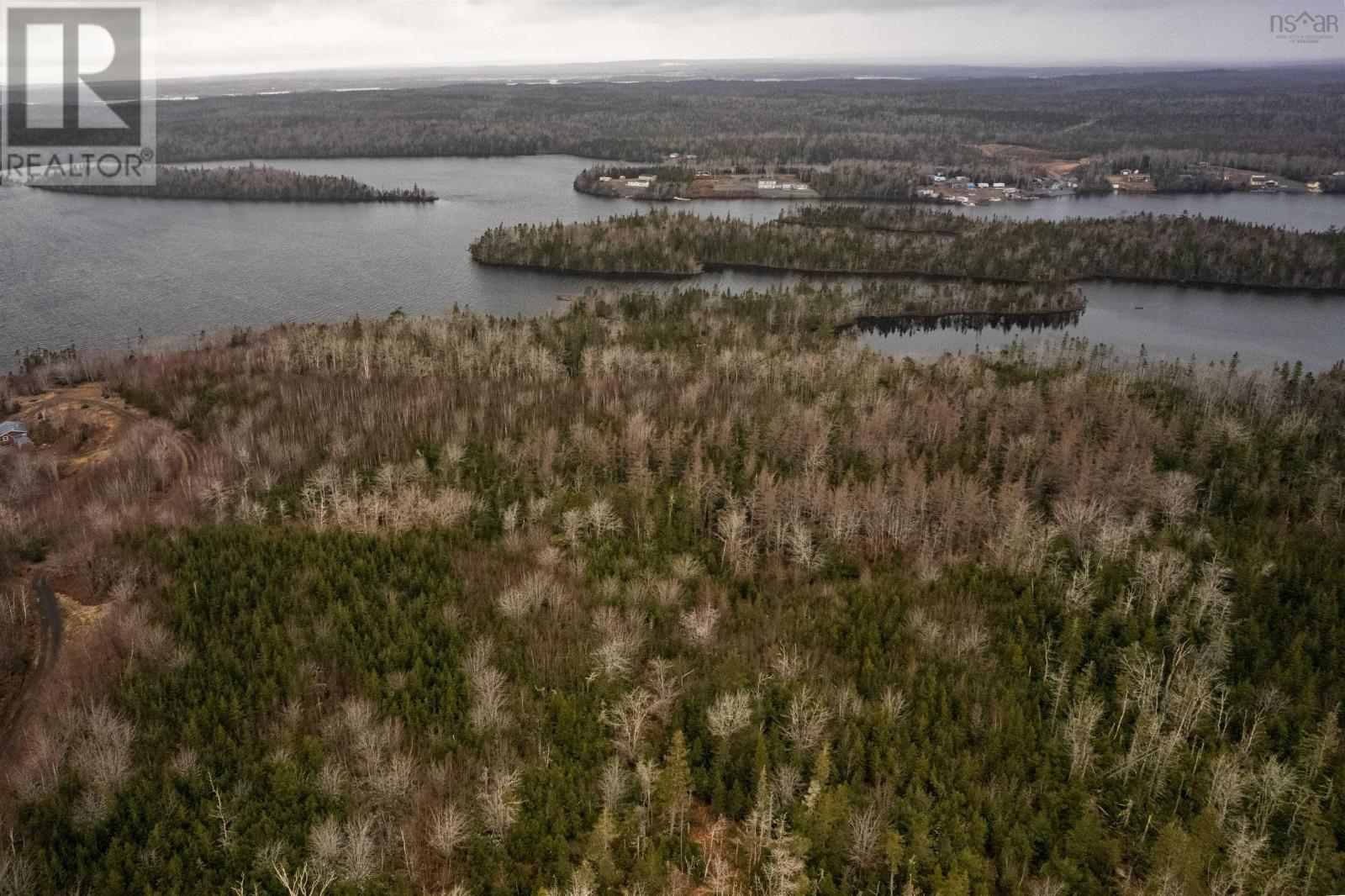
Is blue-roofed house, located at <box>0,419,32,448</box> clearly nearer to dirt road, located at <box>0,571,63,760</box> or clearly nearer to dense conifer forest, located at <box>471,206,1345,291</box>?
dirt road, located at <box>0,571,63,760</box>

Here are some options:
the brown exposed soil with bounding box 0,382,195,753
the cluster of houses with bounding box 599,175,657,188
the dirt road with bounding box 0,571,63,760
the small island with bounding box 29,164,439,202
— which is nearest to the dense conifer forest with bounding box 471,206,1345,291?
the small island with bounding box 29,164,439,202

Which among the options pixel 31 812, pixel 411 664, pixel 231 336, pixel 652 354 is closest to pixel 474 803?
pixel 411 664

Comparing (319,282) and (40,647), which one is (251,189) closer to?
(319,282)

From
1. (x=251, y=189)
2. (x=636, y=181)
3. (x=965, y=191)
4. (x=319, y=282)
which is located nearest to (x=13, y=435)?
(x=319, y=282)

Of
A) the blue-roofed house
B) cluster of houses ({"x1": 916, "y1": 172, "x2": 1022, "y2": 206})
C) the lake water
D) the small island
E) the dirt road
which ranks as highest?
cluster of houses ({"x1": 916, "y1": 172, "x2": 1022, "y2": 206})

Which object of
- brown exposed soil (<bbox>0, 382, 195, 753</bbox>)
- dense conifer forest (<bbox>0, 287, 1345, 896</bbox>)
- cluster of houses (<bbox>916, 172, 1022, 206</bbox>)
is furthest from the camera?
cluster of houses (<bbox>916, 172, 1022, 206</bbox>)

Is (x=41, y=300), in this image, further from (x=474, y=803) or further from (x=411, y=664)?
(x=474, y=803)

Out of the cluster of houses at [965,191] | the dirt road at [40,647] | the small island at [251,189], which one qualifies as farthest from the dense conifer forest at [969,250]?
the dirt road at [40,647]

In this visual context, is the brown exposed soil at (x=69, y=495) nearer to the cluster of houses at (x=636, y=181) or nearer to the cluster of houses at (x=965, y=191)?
the cluster of houses at (x=636, y=181)

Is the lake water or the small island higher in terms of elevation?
the small island
